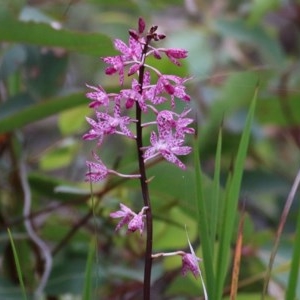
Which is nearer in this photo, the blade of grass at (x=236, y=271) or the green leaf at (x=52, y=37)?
the blade of grass at (x=236, y=271)

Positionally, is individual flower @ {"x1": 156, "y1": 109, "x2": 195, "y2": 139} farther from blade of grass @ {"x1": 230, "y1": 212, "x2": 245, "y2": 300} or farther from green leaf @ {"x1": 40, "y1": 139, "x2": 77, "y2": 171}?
green leaf @ {"x1": 40, "y1": 139, "x2": 77, "y2": 171}

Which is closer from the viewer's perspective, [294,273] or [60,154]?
[294,273]

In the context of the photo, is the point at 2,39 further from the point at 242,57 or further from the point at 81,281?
the point at 242,57

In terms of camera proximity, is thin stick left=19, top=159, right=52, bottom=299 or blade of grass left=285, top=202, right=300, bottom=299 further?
thin stick left=19, top=159, right=52, bottom=299

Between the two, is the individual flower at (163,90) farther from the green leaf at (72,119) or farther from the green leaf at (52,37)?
the green leaf at (72,119)

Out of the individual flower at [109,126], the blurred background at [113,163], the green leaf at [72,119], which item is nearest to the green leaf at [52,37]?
the blurred background at [113,163]

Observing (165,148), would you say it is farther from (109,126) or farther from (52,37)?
(52,37)

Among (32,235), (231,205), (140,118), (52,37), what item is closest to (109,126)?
(140,118)

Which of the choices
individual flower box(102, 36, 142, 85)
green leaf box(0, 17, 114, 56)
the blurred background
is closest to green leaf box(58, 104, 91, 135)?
the blurred background
